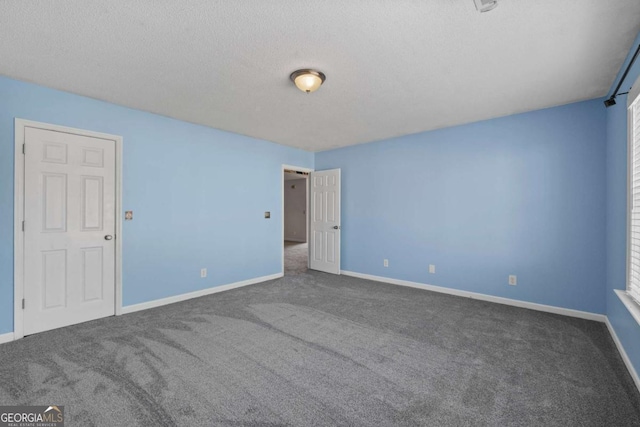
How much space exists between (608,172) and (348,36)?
313 centimetres

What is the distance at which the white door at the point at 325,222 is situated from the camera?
5621 mm

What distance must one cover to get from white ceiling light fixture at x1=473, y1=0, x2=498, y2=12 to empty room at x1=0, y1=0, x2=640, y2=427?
10 centimetres

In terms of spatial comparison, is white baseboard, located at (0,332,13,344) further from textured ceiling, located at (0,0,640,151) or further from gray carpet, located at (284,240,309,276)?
gray carpet, located at (284,240,309,276)

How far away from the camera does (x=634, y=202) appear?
2.26 meters

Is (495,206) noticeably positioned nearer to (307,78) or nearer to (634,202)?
(634,202)

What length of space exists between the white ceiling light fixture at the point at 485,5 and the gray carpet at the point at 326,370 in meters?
2.43

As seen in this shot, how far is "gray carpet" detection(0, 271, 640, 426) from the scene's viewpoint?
5.77ft

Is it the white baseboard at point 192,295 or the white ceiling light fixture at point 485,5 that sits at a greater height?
the white ceiling light fixture at point 485,5

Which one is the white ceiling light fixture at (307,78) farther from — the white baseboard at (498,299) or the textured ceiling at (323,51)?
the white baseboard at (498,299)

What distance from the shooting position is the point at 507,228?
3824mm

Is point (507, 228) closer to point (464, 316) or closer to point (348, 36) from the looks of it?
point (464, 316)

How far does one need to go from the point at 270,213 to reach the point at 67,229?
110 inches

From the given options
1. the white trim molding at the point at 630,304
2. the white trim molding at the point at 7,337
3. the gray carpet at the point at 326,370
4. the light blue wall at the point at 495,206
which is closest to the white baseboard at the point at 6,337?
the white trim molding at the point at 7,337

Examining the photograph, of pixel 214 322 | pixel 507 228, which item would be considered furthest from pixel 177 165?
pixel 507 228
